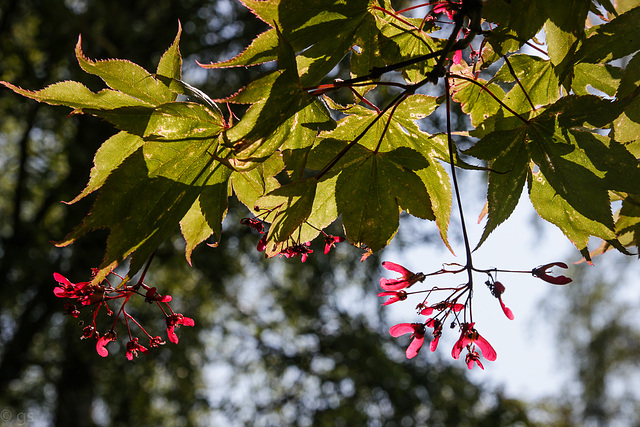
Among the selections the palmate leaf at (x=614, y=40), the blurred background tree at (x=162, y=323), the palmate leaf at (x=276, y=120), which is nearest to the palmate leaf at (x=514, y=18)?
the palmate leaf at (x=614, y=40)

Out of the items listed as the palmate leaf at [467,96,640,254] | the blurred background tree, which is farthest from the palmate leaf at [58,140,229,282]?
the blurred background tree

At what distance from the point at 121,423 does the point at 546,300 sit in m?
10.8

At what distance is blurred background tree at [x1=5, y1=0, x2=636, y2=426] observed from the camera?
232 inches

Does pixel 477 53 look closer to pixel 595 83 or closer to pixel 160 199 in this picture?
pixel 595 83

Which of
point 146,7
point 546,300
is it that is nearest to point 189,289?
point 146,7

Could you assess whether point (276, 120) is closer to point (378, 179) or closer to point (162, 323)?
point (378, 179)

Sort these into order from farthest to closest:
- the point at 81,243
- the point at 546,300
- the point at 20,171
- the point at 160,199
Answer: the point at 546,300 < the point at 20,171 < the point at 81,243 < the point at 160,199

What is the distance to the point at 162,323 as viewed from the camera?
6.23 m

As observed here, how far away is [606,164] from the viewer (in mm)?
853

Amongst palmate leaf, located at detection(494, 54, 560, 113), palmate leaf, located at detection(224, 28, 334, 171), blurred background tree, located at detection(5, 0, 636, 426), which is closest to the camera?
palmate leaf, located at detection(224, 28, 334, 171)

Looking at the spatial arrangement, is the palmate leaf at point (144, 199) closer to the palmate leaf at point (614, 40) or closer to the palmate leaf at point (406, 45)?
the palmate leaf at point (406, 45)

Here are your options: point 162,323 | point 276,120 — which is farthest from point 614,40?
point 162,323

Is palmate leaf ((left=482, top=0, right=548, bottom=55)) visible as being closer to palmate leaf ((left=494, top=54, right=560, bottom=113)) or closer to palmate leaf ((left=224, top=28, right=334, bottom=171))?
palmate leaf ((left=494, top=54, right=560, bottom=113))

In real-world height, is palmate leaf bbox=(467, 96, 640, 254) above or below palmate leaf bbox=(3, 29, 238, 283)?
above
